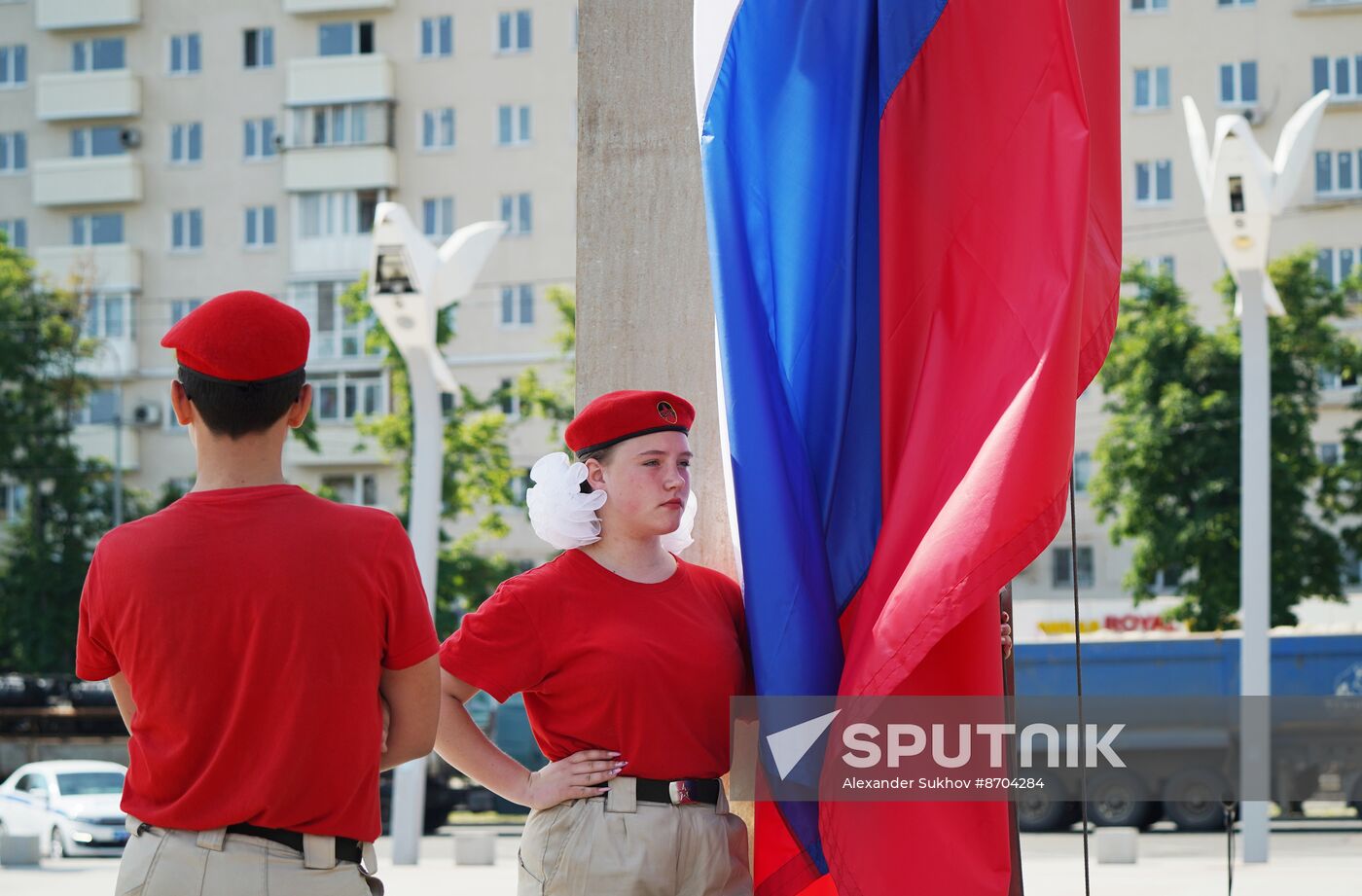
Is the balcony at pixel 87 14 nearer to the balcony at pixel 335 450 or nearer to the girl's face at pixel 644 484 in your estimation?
the balcony at pixel 335 450

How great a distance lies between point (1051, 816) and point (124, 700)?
21.8 meters

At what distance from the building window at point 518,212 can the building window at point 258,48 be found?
A: 7.72 meters

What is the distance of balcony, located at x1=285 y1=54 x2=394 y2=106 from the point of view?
149 ft

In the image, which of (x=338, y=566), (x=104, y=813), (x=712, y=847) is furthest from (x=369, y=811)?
(x=104, y=813)

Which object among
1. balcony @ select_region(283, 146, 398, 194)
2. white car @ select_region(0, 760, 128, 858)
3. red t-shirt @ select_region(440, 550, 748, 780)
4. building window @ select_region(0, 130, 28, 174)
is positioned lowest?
white car @ select_region(0, 760, 128, 858)

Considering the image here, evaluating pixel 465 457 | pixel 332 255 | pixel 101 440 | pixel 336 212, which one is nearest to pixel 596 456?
pixel 465 457

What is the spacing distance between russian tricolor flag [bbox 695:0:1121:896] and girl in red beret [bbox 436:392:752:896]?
0.56 ft

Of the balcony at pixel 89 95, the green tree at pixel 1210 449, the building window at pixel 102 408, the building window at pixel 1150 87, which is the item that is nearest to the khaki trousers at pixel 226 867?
the green tree at pixel 1210 449

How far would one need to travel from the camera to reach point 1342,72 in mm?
41656

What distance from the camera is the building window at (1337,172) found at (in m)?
41.3

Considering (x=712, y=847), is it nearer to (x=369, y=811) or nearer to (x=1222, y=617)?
(x=369, y=811)

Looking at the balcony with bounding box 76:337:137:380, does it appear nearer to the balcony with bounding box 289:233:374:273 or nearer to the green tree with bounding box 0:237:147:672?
the green tree with bounding box 0:237:147:672

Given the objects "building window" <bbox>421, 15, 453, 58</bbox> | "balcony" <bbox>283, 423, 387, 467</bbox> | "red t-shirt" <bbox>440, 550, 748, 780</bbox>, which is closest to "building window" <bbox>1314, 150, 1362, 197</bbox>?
"building window" <bbox>421, 15, 453, 58</bbox>

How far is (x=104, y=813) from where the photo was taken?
21.5m
